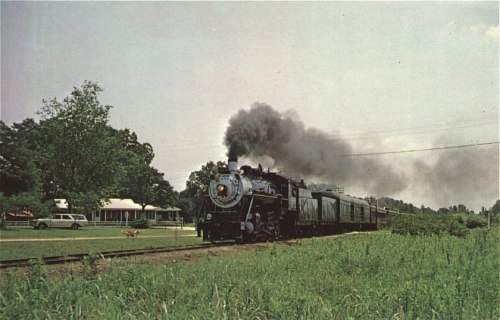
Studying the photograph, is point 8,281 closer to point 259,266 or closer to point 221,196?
point 259,266

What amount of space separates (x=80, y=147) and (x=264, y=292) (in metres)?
45.0

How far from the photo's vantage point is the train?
68.9ft

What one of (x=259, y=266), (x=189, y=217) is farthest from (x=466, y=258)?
(x=189, y=217)

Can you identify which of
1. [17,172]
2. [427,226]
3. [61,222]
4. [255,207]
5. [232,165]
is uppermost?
[17,172]

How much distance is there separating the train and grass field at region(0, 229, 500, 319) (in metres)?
9.56

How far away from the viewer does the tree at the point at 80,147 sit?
48.6m

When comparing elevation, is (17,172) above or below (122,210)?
above

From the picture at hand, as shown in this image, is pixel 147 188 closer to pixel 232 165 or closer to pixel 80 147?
pixel 80 147

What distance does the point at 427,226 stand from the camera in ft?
81.5

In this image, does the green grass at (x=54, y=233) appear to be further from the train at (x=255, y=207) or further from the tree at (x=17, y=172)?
the train at (x=255, y=207)

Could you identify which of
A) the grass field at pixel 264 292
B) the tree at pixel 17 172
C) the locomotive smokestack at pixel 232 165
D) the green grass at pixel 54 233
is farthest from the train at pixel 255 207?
the tree at pixel 17 172

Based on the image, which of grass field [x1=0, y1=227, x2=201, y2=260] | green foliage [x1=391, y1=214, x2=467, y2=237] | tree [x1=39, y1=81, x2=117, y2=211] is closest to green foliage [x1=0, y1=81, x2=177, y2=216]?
tree [x1=39, y1=81, x2=117, y2=211]

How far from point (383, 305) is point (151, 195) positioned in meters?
75.4

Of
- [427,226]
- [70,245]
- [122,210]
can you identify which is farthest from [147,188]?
[427,226]
